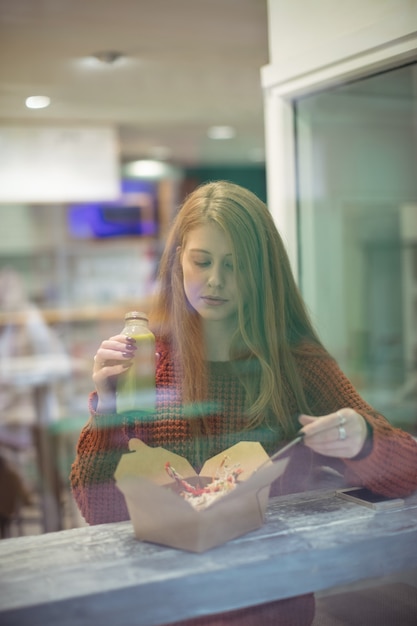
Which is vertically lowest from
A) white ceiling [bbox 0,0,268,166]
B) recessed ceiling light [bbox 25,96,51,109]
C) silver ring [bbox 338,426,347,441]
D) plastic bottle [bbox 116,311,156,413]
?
silver ring [bbox 338,426,347,441]

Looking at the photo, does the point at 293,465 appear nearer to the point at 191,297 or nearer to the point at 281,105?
the point at 191,297

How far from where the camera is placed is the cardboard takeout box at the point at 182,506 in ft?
2.74

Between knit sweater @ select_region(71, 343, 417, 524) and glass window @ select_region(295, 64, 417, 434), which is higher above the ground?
glass window @ select_region(295, 64, 417, 434)

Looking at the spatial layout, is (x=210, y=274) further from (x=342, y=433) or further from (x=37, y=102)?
(x=37, y=102)

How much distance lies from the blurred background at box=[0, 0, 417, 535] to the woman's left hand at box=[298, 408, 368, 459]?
16.0 inches

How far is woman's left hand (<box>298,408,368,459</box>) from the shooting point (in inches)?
39.0

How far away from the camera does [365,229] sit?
9.93 ft

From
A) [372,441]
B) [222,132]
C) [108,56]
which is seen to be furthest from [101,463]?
[222,132]

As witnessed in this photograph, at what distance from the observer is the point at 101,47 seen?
1.80 meters

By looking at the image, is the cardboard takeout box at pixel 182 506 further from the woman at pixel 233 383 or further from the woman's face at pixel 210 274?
the woman's face at pixel 210 274

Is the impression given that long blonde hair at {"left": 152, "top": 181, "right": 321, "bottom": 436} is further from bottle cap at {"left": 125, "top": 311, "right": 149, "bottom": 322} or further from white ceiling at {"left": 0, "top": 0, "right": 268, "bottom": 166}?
white ceiling at {"left": 0, "top": 0, "right": 268, "bottom": 166}

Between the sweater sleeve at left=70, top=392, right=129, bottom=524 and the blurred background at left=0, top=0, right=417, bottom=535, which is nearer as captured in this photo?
the sweater sleeve at left=70, top=392, right=129, bottom=524

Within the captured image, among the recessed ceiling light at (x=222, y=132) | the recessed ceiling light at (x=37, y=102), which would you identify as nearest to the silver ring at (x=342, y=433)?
the recessed ceiling light at (x=37, y=102)

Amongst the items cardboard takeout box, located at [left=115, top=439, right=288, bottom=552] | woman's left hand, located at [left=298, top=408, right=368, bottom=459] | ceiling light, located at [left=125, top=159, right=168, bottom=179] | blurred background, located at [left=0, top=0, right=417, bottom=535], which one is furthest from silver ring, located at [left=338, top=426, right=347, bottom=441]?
ceiling light, located at [left=125, top=159, right=168, bottom=179]
